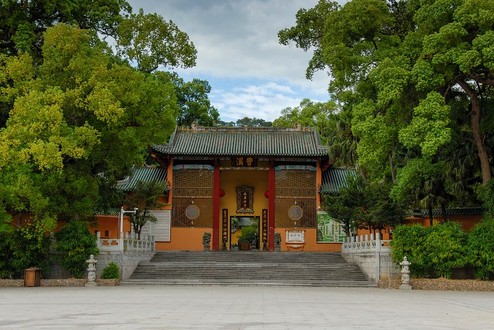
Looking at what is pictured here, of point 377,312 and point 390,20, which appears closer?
point 377,312

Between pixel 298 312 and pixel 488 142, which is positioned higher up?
pixel 488 142

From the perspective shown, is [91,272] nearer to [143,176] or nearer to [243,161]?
[143,176]

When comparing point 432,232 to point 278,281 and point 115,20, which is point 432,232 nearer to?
point 278,281

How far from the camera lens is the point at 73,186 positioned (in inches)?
736

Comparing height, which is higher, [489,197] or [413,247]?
[489,197]

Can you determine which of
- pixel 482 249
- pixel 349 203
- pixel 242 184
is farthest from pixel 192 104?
pixel 482 249

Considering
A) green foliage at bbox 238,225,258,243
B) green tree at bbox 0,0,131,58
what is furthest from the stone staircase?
green foliage at bbox 238,225,258,243

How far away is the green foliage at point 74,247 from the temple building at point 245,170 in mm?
8352

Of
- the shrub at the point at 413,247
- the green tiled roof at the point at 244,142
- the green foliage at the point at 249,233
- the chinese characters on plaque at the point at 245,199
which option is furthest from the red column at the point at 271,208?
the green foliage at the point at 249,233

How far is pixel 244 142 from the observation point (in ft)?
99.0

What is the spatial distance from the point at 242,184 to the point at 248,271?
9376 mm

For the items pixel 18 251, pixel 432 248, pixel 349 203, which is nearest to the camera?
pixel 18 251

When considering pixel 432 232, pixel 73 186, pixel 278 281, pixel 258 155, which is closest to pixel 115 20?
pixel 73 186

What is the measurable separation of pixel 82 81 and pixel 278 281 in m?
9.20
